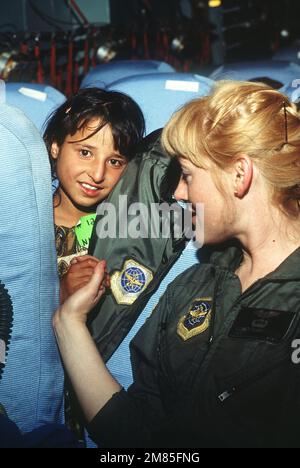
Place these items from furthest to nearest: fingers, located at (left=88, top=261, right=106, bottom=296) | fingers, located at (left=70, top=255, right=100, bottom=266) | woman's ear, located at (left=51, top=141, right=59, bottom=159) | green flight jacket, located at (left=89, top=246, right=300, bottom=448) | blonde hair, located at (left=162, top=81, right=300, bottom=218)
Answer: woman's ear, located at (left=51, top=141, right=59, bottom=159)
fingers, located at (left=70, top=255, right=100, bottom=266)
fingers, located at (left=88, top=261, right=106, bottom=296)
blonde hair, located at (left=162, top=81, right=300, bottom=218)
green flight jacket, located at (left=89, top=246, right=300, bottom=448)

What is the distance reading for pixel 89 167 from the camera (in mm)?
1595

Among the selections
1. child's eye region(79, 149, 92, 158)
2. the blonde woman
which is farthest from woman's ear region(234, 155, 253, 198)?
child's eye region(79, 149, 92, 158)

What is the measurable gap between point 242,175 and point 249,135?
85mm

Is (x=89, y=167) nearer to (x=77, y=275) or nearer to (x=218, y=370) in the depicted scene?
(x=77, y=275)

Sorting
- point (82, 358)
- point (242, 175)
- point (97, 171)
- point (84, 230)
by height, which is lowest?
point (82, 358)

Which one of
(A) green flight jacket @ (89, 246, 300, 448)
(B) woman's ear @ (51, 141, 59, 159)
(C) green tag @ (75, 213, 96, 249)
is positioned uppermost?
(B) woman's ear @ (51, 141, 59, 159)

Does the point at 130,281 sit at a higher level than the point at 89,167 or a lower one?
lower

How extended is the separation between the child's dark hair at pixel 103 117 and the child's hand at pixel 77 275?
0.37 meters

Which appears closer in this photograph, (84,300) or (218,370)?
(218,370)

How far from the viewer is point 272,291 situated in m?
1.12

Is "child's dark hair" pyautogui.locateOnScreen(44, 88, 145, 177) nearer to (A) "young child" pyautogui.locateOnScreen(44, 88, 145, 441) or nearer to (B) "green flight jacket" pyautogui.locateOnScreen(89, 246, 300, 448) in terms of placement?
(A) "young child" pyautogui.locateOnScreen(44, 88, 145, 441)

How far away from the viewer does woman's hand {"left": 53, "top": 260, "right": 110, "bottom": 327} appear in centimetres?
118

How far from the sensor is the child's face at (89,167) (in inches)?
62.7

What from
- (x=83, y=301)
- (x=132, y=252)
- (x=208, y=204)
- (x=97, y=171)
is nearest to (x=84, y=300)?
(x=83, y=301)
